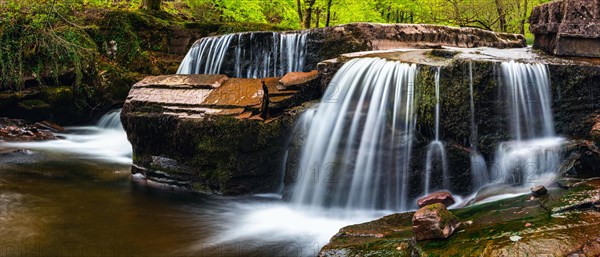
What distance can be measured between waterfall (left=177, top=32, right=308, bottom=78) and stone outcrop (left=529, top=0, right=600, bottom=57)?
4328mm

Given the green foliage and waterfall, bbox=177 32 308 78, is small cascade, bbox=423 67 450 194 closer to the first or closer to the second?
waterfall, bbox=177 32 308 78

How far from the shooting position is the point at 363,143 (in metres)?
6.10

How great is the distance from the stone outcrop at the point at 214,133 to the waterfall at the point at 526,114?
2.80 metres

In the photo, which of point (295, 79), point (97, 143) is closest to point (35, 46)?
point (97, 143)

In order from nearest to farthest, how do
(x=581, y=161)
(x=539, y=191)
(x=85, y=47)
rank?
(x=539, y=191) < (x=581, y=161) < (x=85, y=47)

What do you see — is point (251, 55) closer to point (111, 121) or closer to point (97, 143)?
point (97, 143)

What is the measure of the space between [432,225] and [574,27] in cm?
489

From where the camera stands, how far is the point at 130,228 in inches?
201

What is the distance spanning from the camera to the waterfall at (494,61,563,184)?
562 cm

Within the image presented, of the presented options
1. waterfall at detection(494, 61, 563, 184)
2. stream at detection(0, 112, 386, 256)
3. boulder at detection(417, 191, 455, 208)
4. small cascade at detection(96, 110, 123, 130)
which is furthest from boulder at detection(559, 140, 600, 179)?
small cascade at detection(96, 110, 123, 130)

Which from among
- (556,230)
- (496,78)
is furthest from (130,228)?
(496,78)

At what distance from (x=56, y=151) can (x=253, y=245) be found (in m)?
5.90

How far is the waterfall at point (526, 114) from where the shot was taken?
18.4 feet

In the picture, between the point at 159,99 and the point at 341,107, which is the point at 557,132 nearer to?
the point at 341,107
